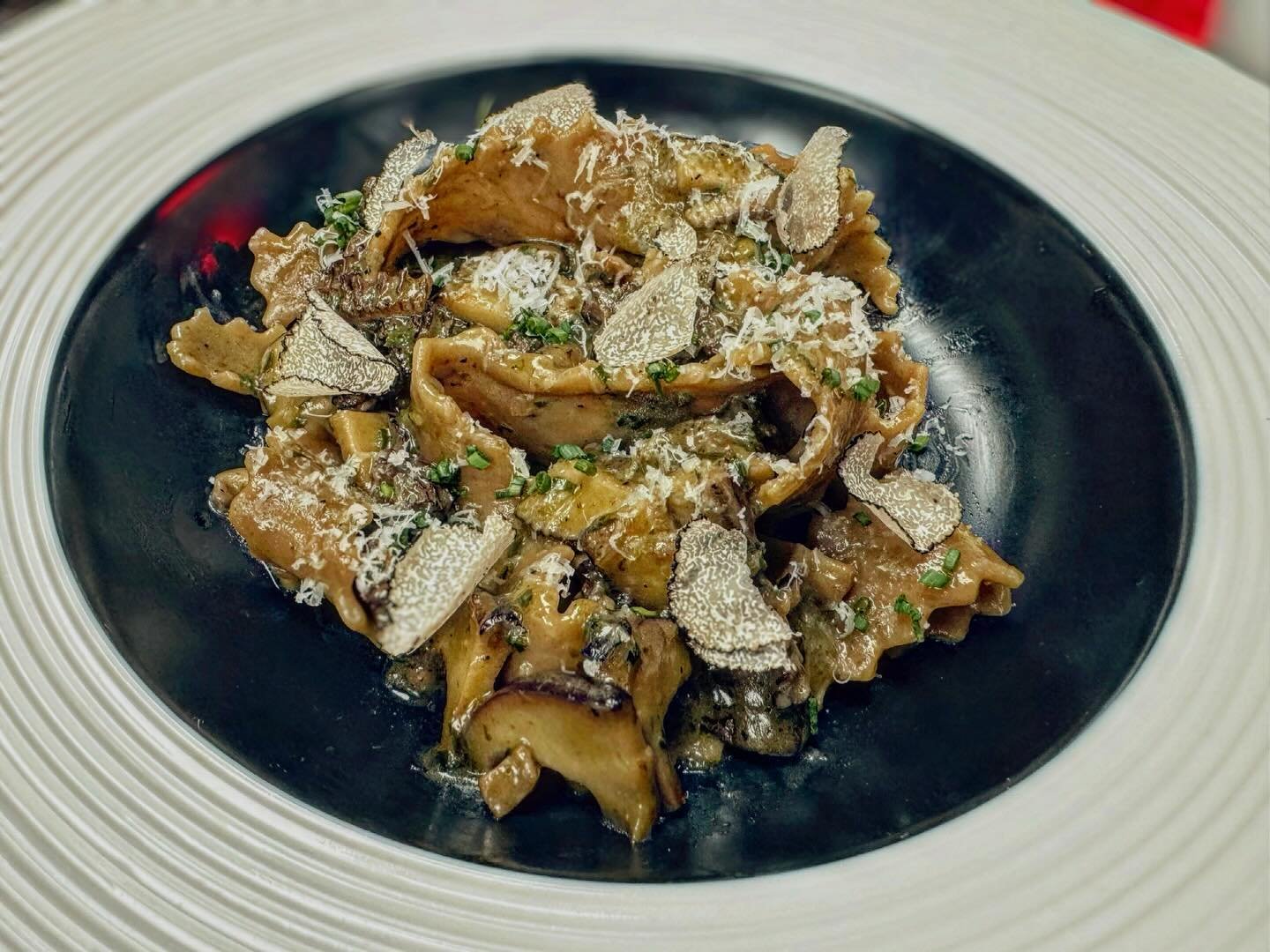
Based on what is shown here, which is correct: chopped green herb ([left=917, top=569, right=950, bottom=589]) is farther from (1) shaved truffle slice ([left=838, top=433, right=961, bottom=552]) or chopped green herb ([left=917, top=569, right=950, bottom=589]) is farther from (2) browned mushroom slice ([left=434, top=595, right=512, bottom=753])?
(2) browned mushroom slice ([left=434, top=595, right=512, bottom=753])

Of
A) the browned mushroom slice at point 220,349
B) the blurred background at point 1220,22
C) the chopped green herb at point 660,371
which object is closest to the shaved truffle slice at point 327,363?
the browned mushroom slice at point 220,349

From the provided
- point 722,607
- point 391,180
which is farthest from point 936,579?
point 391,180

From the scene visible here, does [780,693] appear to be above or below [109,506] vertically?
above

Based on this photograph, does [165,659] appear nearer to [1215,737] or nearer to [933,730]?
[933,730]

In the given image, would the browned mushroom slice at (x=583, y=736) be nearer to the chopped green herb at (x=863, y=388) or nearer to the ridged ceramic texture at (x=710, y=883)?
the ridged ceramic texture at (x=710, y=883)

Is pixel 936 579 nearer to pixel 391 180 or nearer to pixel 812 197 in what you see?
pixel 812 197

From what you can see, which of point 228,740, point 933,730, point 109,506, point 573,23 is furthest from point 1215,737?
point 573,23
